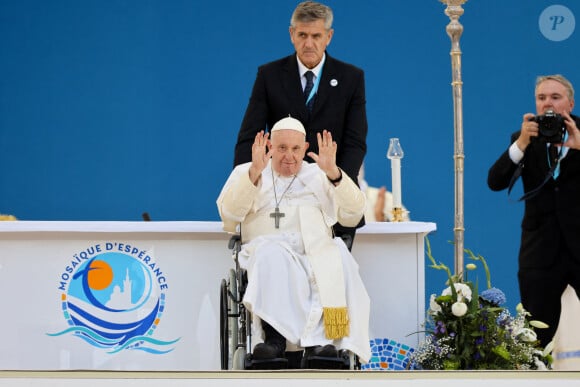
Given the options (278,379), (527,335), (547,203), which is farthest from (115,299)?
(278,379)

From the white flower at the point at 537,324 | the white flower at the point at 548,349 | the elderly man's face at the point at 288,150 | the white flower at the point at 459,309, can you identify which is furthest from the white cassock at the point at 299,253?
the white flower at the point at 548,349

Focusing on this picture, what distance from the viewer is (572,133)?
206 inches

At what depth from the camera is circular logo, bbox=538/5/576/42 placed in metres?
7.52

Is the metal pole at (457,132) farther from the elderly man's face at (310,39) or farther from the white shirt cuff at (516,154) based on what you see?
the elderly man's face at (310,39)

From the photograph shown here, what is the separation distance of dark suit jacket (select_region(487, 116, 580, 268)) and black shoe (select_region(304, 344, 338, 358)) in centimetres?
108

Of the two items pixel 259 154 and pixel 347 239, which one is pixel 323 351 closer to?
pixel 347 239

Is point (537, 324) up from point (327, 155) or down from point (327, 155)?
down

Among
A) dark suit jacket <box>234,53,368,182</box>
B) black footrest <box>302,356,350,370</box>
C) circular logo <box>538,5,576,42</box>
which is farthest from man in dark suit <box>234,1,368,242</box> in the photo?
circular logo <box>538,5,576,42</box>

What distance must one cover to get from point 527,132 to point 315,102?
88 centimetres

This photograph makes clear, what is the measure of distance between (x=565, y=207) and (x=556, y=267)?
0.82 ft

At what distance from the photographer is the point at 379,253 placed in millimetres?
5645

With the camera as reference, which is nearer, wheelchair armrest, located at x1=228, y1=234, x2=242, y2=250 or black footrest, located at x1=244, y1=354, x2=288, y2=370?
black footrest, located at x1=244, y1=354, x2=288, y2=370

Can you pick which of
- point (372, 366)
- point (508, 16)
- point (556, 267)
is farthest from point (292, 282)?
point (508, 16)

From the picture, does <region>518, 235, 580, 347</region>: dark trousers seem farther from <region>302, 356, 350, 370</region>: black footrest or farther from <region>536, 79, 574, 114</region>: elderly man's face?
<region>302, 356, 350, 370</region>: black footrest
